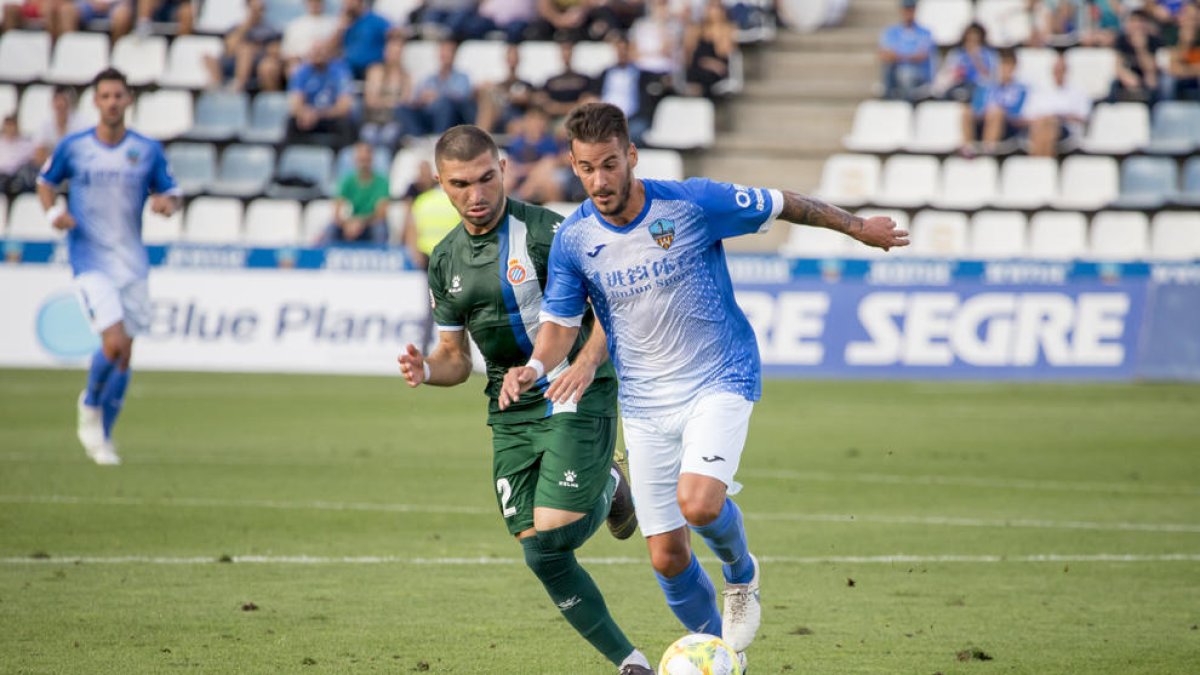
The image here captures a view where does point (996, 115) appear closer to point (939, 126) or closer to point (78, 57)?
point (939, 126)

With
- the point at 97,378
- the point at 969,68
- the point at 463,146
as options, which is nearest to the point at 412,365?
the point at 463,146

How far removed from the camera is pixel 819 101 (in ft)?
88.4

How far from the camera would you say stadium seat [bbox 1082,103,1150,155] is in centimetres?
2428

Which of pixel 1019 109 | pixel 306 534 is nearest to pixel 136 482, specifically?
pixel 306 534

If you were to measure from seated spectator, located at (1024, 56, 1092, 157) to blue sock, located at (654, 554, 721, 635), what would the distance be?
18298mm

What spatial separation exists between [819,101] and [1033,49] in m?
3.27

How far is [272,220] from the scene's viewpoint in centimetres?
2458

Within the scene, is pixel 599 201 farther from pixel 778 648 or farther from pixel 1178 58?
pixel 1178 58

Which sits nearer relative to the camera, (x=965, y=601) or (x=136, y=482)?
(x=965, y=601)

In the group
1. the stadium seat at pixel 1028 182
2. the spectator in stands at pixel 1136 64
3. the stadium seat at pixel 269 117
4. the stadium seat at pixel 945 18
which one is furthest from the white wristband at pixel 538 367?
the stadium seat at pixel 945 18

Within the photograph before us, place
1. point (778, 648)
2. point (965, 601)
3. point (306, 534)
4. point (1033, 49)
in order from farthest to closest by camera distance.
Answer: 1. point (1033, 49)
2. point (306, 534)
3. point (965, 601)
4. point (778, 648)

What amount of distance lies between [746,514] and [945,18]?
17.0 m

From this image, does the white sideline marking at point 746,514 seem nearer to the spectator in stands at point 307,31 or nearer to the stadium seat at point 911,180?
the stadium seat at point 911,180

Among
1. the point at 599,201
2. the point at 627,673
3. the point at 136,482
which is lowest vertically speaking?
the point at 136,482
